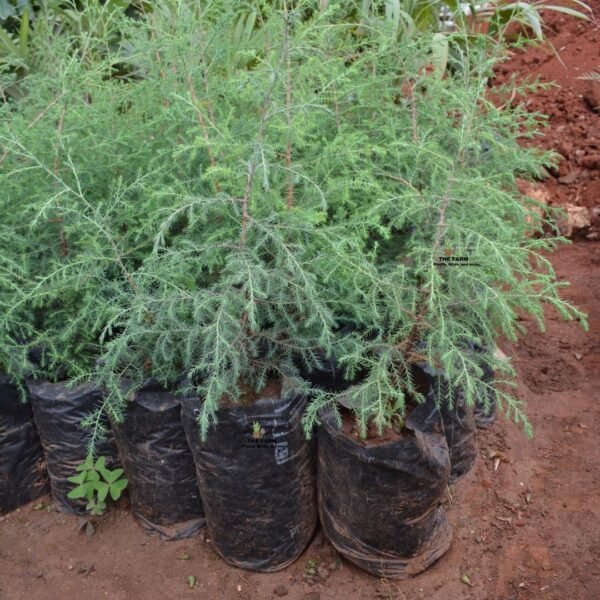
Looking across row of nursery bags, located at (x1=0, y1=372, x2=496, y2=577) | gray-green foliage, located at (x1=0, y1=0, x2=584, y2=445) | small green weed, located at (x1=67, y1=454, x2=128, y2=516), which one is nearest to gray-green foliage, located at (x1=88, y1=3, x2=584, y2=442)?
gray-green foliage, located at (x1=0, y1=0, x2=584, y2=445)

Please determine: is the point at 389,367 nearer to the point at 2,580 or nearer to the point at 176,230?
the point at 176,230

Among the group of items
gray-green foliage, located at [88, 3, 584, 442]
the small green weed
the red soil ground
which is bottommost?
the red soil ground

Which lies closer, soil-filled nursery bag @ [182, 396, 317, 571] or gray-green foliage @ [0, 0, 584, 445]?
gray-green foliage @ [0, 0, 584, 445]

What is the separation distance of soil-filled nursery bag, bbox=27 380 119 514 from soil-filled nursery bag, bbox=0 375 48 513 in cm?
9

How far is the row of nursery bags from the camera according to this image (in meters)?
1.92

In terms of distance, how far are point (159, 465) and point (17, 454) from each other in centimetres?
60

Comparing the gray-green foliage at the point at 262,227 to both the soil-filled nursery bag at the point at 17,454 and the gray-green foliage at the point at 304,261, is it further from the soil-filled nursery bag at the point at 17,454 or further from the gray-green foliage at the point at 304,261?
the soil-filled nursery bag at the point at 17,454

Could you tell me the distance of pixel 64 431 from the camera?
223 centimetres

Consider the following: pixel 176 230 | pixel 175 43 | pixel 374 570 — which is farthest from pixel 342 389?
pixel 175 43

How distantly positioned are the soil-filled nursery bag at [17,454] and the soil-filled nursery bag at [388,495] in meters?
1.11

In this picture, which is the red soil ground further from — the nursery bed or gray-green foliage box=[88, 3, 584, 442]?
gray-green foliage box=[88, 3, 584, 442]

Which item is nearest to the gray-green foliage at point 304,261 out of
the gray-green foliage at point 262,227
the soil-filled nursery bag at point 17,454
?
the gray-green foliage at point 262,227

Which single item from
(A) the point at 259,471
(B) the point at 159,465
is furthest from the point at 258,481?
(B) the point at 159,465

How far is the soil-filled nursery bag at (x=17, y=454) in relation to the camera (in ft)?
7.47
